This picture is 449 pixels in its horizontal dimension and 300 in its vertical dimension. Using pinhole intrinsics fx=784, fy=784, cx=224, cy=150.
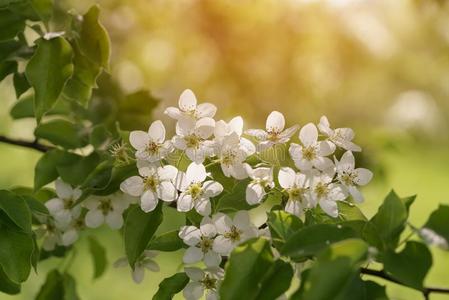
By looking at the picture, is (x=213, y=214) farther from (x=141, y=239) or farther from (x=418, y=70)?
(x=418, y=70)

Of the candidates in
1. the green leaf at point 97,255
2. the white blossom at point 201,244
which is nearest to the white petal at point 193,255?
the white blossom at point 201,244

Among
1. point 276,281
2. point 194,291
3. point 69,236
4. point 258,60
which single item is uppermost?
point 276,281

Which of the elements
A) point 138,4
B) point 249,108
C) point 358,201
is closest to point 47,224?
point 358,201

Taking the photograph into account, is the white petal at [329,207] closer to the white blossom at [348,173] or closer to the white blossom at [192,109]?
the white blossom at [348,173]

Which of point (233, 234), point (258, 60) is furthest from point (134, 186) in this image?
point (258, 60)

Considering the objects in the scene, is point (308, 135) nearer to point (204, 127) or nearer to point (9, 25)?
point (204, 127)
